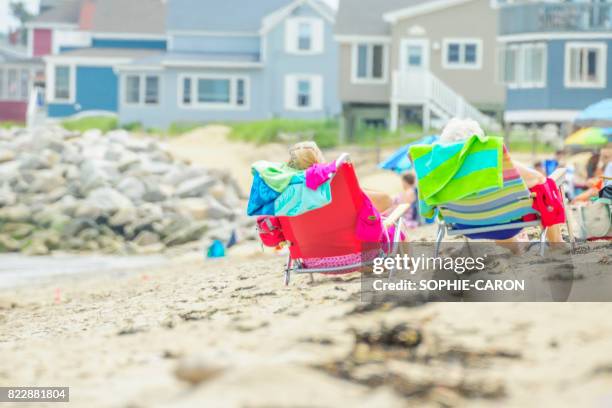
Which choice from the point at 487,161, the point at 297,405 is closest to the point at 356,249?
the point at 487,161

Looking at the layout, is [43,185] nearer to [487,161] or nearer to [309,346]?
[487,161]

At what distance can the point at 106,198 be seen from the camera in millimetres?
30375

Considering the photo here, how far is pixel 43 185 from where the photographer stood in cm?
3253

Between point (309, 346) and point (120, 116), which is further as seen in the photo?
point (120, 116)

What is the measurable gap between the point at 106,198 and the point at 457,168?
22.8 metres

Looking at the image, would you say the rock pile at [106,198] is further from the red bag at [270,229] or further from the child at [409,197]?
the red bag at [270,229]

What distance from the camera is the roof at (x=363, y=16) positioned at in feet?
137

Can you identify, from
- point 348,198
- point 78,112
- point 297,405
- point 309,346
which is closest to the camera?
point 297,405

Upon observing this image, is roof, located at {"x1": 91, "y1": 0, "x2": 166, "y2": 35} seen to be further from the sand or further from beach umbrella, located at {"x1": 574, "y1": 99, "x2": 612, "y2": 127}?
the sand

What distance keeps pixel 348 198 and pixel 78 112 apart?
45.6 m

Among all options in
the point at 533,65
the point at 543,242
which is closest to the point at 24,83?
the point at 533,65

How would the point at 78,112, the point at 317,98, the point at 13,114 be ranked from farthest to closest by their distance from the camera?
the point at 13,114 → the point at 78,112 → the point at 317,98

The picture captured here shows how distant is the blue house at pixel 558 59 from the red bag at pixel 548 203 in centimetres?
2899

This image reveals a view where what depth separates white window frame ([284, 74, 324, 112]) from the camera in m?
47.2
